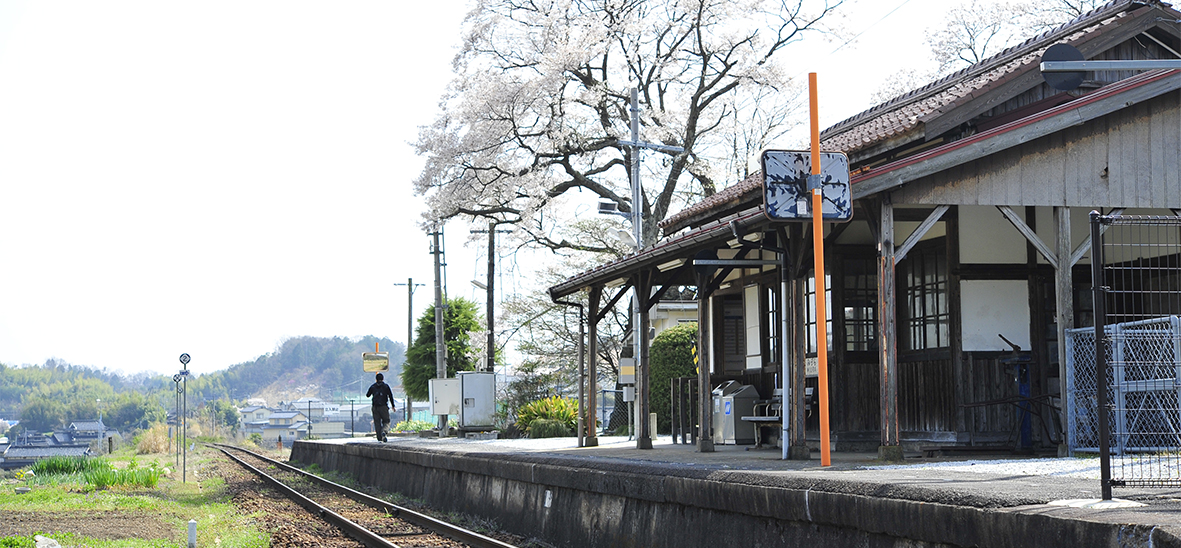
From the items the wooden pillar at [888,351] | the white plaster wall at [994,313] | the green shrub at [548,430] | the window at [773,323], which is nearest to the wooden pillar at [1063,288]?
the white plaster wall at [994,313]

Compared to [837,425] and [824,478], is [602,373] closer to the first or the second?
[837,425]

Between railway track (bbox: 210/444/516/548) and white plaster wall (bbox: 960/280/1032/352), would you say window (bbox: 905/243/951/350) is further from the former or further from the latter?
railway track (bbox: 210/444/516/548)

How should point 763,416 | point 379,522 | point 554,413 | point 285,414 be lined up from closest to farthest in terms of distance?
point 379,522 < point 763,416 < point 554,413 < point 285,414

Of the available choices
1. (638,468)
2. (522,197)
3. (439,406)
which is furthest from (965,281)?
(439,406)

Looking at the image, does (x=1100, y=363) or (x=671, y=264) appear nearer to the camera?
(x=1100, y=363)

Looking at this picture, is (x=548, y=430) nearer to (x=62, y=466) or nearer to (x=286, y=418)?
(x=62, y=466)

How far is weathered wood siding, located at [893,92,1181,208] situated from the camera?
1164cm

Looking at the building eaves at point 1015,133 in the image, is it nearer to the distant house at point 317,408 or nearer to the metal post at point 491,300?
the metal post at point 491,300

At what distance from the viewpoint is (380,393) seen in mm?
25219

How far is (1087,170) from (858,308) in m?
3.67

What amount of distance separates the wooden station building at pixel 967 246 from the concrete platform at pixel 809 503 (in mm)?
1172

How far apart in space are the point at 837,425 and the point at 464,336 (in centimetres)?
2793

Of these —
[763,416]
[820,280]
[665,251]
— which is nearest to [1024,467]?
[820,280]

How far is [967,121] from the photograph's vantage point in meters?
14.3
